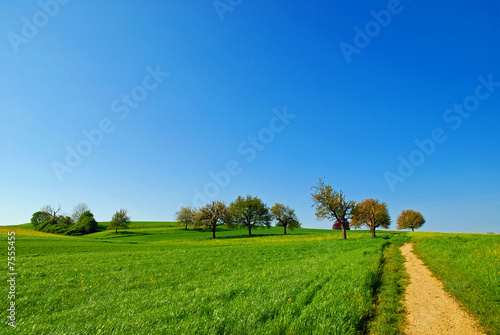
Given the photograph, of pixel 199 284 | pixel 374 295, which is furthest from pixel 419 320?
pixel 199 284

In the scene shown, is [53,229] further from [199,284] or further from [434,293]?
[434,293]

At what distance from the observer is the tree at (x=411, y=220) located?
98438mm

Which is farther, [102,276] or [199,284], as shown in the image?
[102,276]

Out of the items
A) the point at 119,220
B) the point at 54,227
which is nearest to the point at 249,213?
the point at 119,220

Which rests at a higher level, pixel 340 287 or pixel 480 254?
pixel 480 254

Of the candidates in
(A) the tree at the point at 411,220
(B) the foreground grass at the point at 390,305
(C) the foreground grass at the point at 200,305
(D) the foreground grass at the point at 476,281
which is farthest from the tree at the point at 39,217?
(A) the tree at the point at 411,220

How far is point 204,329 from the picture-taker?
6.21m

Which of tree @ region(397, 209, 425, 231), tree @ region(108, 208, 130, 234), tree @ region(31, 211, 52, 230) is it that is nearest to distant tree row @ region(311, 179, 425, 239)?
Answer: tree @ region(397, 209, 425, 231)

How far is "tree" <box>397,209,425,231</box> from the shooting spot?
98.4 metres

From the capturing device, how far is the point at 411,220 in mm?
98875

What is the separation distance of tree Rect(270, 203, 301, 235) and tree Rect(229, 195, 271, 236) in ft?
A: 22.5

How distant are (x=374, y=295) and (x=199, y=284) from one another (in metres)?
7.87

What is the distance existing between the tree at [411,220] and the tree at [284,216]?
50066mm

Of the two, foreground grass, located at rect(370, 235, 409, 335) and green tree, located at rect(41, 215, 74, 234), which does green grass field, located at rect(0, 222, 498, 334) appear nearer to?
foreground grass, located at rect(370, 235, 409, 335)
